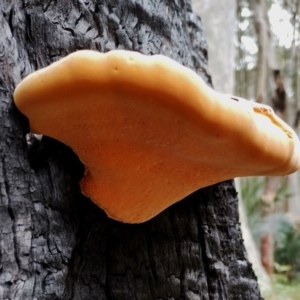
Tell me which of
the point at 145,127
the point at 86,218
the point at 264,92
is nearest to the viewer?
the point at 145,127

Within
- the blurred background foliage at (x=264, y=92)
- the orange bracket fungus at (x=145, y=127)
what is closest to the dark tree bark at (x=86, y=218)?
the orange bracket fungus at (x=145, y=127)

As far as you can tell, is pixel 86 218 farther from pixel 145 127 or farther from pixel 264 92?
pixel 264 92

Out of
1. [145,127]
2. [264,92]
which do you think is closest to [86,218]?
[145,127]

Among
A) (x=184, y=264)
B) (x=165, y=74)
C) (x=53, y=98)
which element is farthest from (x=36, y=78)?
(x=184, y=264)

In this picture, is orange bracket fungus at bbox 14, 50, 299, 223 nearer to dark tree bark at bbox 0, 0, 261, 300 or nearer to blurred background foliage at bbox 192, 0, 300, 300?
dark tree bark at bbox 0, 0, 261, 300

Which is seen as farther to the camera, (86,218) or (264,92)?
(264,92)

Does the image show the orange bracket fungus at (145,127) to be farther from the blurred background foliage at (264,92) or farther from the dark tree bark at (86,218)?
the blurred background foliage at (264,92)
